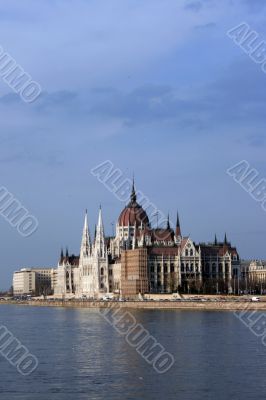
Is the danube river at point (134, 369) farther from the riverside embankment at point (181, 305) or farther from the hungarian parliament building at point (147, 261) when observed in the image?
the hungarian parliament building at point (147, 261)

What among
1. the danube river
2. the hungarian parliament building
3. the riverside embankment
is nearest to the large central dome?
the hungarian parliament building

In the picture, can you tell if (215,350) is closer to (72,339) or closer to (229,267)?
(72,339)

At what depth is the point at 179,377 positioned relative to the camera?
31.6 meters

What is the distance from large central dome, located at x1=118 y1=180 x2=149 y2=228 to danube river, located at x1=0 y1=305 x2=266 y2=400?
7869cm

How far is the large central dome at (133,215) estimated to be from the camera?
12975 cm

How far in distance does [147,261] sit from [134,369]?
269 feet

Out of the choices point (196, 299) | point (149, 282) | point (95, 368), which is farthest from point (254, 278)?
point (95, 368)

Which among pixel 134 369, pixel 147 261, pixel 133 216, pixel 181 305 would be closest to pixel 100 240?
pixel 133 216

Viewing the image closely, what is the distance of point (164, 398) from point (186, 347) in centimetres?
1407

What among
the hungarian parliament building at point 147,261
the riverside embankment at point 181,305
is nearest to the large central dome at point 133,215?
the hungarian parliament building at point 147,261

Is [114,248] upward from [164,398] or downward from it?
upward

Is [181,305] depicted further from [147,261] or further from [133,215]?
[133,215]

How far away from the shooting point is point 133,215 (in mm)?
130625

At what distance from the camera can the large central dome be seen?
130 m
